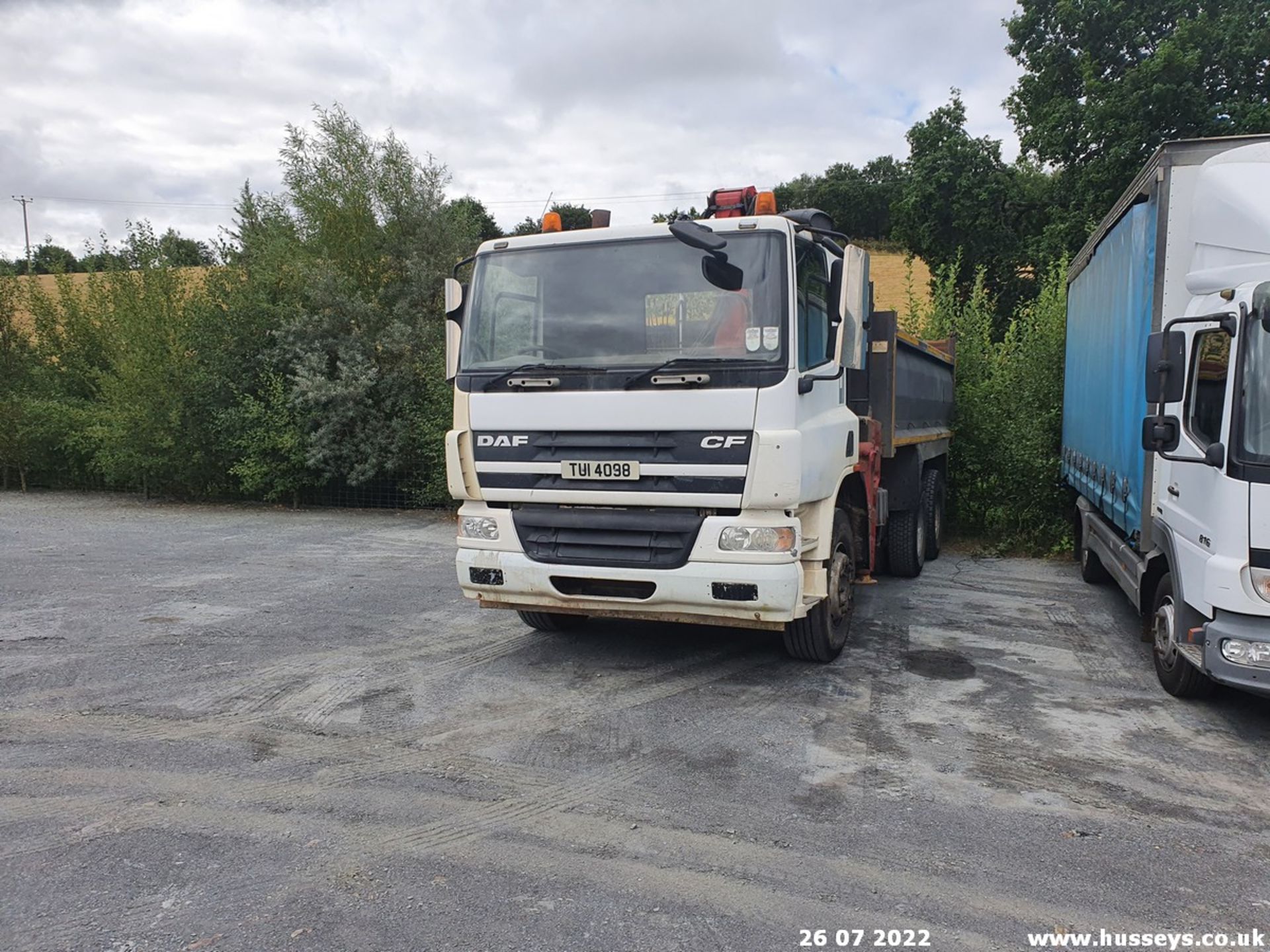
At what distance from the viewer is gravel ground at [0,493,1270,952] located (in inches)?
122

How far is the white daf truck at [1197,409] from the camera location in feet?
14.5

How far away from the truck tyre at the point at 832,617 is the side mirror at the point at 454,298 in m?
2.81

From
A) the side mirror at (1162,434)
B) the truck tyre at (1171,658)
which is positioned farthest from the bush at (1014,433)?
the side mirror at (1162,434)

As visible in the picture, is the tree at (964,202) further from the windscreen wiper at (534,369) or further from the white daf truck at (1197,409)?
the windscreen wiper at (534,369)

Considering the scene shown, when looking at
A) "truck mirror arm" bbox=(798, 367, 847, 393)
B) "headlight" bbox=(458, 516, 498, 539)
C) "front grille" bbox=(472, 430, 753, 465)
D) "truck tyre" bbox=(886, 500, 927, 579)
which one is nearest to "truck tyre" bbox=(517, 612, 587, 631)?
"headlight" bbox=(458, 516, 498, 539)

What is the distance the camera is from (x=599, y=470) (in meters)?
5.27

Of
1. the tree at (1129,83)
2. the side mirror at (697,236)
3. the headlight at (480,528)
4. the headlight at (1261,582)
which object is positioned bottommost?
the headlight at (1261,582)

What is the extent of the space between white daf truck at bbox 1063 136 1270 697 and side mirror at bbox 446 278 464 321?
4.15m

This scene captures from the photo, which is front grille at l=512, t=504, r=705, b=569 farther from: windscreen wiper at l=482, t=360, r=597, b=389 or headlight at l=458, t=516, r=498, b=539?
windscreen wiper at l=482, t=360, r=597, b=389

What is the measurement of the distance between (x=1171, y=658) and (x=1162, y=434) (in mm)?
1354

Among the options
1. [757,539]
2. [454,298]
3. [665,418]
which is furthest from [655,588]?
[454,298]

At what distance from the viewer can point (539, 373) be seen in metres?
5.41

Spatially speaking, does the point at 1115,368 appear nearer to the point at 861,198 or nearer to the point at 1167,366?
the point at 1167,366

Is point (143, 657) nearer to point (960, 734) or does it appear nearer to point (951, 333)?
point (960, 734)
